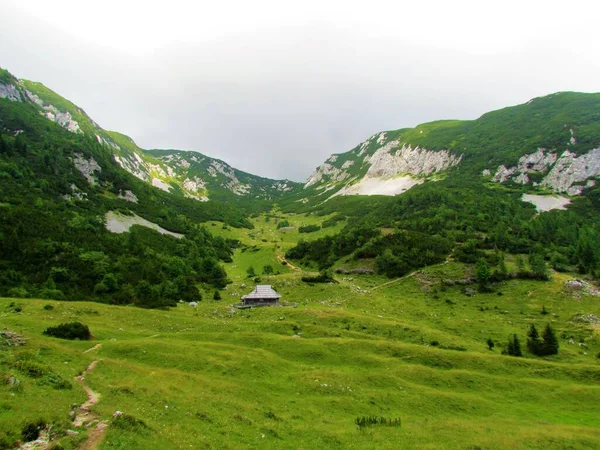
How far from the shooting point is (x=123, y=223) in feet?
394

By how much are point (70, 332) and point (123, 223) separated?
92.3 metres

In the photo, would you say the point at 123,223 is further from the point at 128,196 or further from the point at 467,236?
the point at 467,236

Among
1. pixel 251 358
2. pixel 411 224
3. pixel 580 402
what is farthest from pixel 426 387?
pixel 411 224

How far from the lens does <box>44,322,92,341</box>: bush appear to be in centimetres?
3544

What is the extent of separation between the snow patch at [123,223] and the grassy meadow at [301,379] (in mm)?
61834

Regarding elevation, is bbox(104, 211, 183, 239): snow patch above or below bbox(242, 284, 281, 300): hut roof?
above

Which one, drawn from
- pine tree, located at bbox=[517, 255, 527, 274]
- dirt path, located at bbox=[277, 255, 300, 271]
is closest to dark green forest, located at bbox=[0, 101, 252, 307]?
dirt path, located at bbox=[277, 255, 300, 271]

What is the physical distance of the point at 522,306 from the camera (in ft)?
231

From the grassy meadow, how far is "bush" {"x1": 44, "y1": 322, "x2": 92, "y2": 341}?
50.1 inches

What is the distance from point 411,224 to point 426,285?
53.1 metres

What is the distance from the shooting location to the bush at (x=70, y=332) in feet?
116

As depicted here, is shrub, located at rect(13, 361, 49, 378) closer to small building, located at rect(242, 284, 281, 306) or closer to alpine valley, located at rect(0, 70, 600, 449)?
alpine valley, located at rect(0, 70, 600, 449)

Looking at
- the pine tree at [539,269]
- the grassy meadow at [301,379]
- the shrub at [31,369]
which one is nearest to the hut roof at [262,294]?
the grassy meadow at [301,379]

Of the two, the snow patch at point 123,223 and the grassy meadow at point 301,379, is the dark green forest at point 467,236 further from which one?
the snow patch at point 123,223
